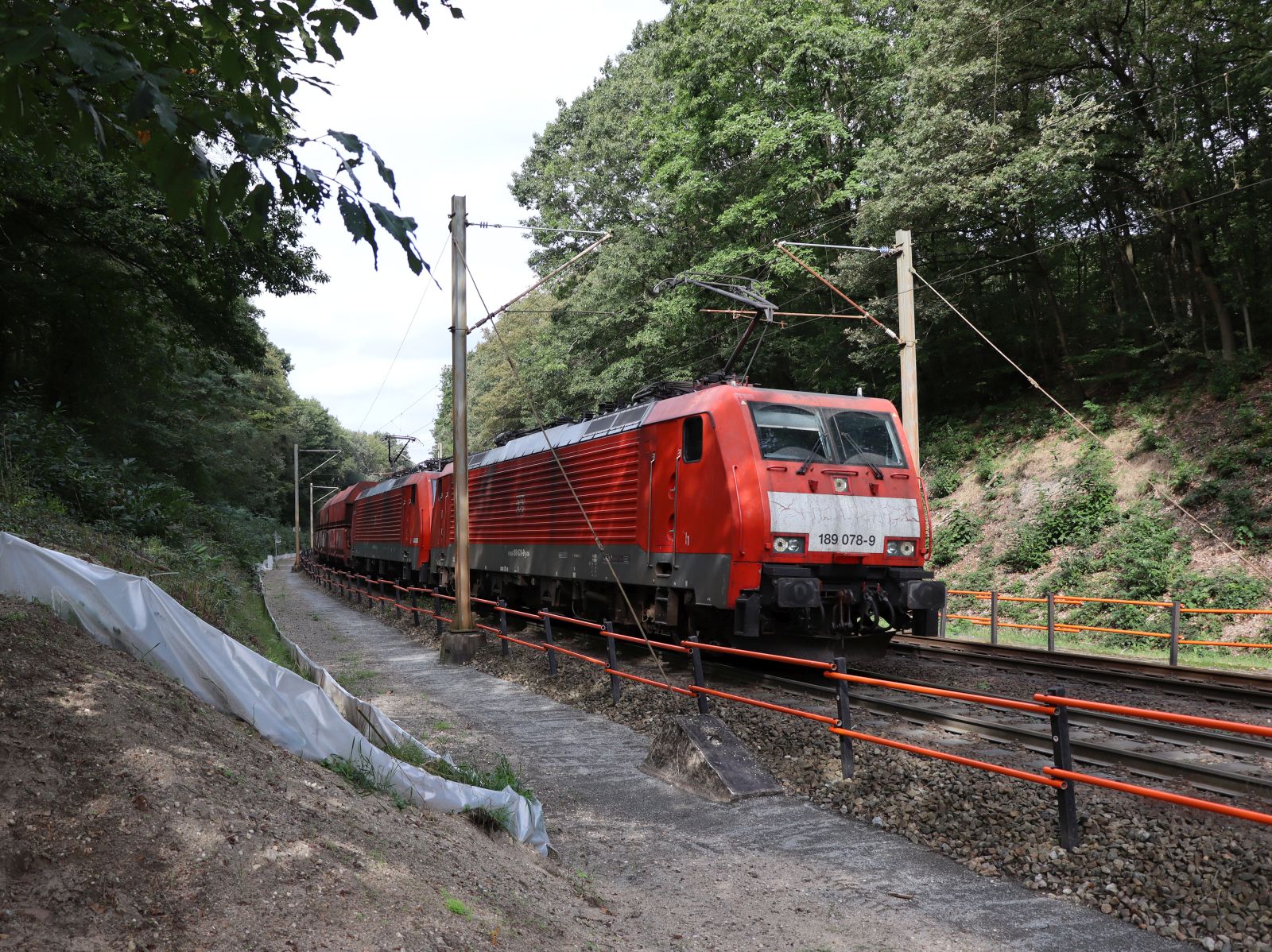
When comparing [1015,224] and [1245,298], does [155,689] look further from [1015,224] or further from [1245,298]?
[1015,224]

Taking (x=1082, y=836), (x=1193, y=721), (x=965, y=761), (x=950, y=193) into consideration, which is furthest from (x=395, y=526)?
(x=1193, y=721)

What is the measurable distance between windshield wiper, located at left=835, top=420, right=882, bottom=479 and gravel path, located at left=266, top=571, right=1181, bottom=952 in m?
3.98

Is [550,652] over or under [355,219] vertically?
under

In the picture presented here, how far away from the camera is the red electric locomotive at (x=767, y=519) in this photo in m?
9.81

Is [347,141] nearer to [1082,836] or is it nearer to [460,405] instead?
[1082,836]

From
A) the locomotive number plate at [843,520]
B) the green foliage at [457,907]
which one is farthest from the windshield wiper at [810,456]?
the green foliage at [457,907]

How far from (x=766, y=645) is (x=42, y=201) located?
41.7 feet

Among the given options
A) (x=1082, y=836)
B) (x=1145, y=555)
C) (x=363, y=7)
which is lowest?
(x=1082, y=836)

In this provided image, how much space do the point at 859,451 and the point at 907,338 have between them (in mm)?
5512

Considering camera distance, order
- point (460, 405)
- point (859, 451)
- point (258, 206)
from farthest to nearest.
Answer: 1. point (460, 405)
2. point (859, 451)
3. point (258, 206)

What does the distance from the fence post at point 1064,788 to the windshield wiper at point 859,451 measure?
579 centimetres

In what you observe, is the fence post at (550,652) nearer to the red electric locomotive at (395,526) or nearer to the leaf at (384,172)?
the leaf at (384,172)

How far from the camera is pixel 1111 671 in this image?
35.5 ft

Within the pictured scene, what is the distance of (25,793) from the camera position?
3332 millimetres
